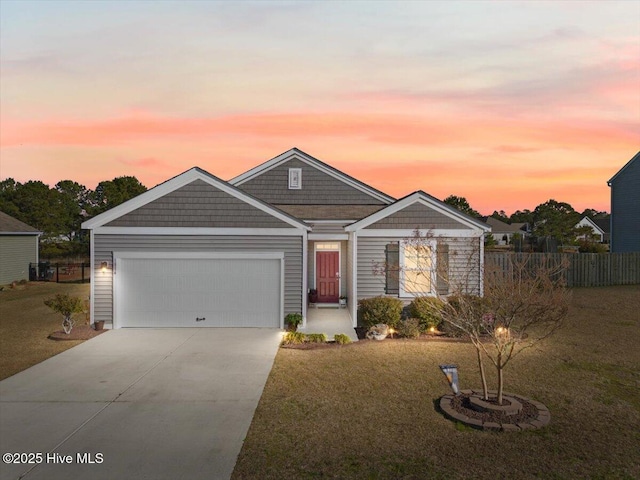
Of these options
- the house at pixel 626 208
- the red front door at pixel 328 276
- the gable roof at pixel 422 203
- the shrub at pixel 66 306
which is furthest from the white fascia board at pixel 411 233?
the house at pixel 626 208

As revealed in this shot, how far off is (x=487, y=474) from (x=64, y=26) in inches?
671

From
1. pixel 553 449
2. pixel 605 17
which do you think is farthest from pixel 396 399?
pixel 605 17

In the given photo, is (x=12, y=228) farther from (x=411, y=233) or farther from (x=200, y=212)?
(x=411, y=233)

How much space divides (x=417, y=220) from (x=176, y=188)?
25.7 ft

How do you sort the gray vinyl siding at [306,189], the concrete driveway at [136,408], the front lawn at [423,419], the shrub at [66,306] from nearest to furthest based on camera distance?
the front lawn at [423,419]
the concrete driveway at [136,408]
the shrub at [66,306]
the gray vinyl siding at [306,189]

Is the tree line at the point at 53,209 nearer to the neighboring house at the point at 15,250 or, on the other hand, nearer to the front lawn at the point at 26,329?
the neighboring house at the point at 15,250

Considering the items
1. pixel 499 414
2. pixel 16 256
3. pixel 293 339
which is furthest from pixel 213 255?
pixel 16 256

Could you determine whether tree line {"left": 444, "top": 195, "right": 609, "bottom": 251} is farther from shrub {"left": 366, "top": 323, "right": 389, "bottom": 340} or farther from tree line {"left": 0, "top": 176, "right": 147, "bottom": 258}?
shrub {"left": 366, "top": 323, "right": 389, "bottom": 340}

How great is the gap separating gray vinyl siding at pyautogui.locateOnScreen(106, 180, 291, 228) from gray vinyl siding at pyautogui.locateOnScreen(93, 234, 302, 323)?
433 mm

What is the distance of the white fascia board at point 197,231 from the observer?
1445cm

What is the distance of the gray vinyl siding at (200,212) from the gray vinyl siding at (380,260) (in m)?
2.70

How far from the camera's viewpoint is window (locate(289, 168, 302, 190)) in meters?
20.6

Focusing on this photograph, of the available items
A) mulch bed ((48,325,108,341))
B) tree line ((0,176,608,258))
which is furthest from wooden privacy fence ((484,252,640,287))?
Answer: tree line ((0,176,608,258))

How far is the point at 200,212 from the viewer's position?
1461 centimetres
